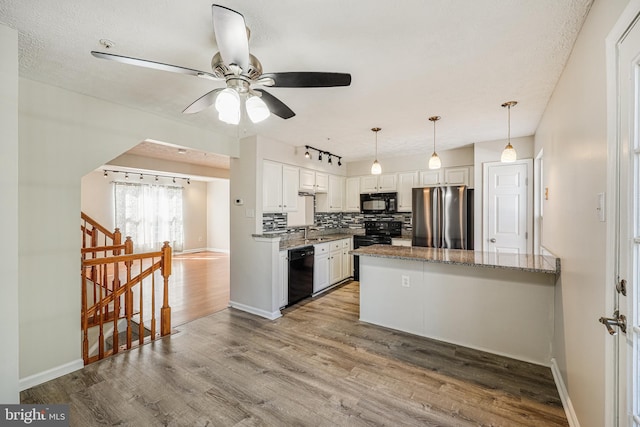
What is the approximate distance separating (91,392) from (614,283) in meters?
3.32

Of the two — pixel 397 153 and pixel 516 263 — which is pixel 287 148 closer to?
pixel 397 153

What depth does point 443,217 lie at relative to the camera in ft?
14.0

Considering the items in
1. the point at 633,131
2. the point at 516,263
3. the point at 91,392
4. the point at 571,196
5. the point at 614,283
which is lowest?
the point at 91,392

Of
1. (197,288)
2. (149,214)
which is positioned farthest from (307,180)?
(149,214)

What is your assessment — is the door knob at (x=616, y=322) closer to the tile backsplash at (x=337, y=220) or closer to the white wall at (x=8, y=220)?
the white wall at (x=8, y=220)

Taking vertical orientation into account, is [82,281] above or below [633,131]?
below

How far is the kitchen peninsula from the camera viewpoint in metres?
2.40

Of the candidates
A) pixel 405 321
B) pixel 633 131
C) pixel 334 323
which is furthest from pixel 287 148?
pixel 633 131

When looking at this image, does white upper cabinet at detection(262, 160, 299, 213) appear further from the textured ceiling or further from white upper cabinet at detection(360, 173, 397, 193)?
white upper cabinet at detection(360, 173, 397, 193)

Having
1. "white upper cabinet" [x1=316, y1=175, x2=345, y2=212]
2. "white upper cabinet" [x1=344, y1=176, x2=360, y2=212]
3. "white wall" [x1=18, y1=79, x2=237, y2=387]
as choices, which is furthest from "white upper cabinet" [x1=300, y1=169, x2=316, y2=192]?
"white wall" [x1=18, y1=79, x2=237, y2=387]

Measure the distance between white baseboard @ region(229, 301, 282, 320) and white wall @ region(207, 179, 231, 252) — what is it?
16.8ft

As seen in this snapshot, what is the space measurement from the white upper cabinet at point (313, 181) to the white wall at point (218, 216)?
456 cm

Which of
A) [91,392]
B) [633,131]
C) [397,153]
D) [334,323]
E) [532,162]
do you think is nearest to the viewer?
[633,131]

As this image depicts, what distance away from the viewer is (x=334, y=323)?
3320mm
